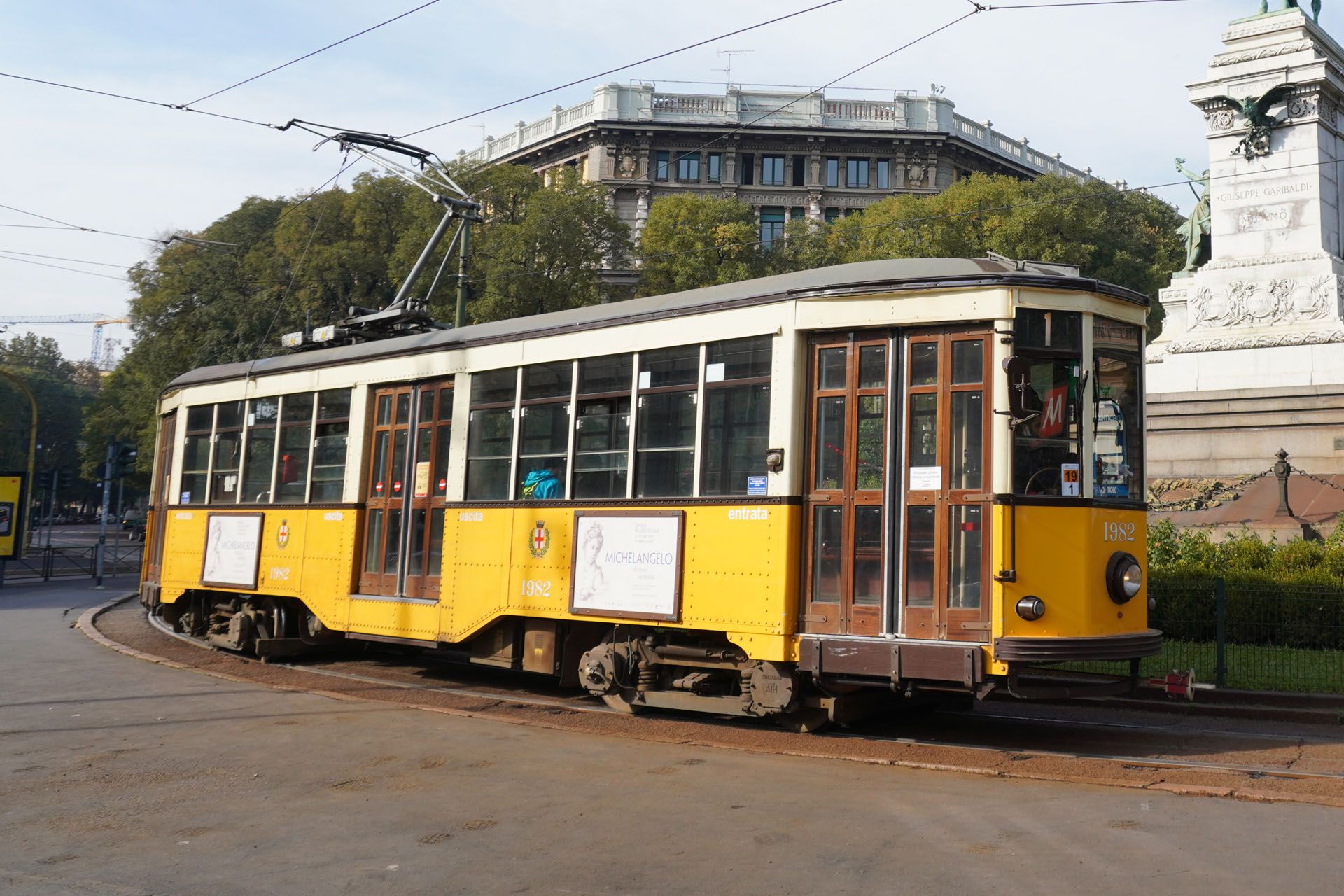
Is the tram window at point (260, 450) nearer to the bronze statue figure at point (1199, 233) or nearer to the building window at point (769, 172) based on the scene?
the bronze statue figure at point (1199, 233)

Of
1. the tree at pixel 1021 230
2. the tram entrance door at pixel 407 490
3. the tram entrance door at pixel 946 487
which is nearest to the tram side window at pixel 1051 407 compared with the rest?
the tram entrance door at pixel 946 487

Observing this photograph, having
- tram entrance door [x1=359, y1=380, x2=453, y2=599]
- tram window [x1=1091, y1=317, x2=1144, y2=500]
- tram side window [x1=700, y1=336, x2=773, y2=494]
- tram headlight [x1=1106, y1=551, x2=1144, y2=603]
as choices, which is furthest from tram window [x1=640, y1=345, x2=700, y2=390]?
tram headlight [x1=1106, y1=551, x2=1144, y2=603]

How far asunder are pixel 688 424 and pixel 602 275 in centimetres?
3961

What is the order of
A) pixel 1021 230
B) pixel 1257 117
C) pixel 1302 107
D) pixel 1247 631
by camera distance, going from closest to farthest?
pixel 1247 631 < pixel 1302 107 < pixel 1257 117 < pixel 1021 230

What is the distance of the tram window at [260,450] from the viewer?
1461cm

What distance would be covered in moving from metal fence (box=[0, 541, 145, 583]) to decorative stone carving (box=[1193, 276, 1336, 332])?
2414 centimetres

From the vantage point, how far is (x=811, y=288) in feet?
30.3

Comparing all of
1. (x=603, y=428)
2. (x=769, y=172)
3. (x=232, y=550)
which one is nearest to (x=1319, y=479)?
(x=603, y=428)

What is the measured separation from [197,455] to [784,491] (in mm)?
10041

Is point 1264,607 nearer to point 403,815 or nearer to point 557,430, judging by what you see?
point 557,430

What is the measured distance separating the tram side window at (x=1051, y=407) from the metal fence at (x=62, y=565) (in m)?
25.0

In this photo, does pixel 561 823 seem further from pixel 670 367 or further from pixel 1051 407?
pixel 1051 407

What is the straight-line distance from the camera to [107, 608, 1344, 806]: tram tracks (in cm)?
776

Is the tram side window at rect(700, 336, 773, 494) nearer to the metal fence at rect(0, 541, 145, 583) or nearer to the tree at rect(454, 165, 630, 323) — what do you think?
the metal fence at rect(0, 541, 145, 583)
